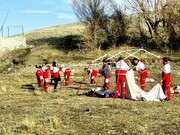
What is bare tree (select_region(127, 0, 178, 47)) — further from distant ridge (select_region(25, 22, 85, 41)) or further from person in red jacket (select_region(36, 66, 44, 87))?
person in red jacket (select_region(36, 66, 44, 87))

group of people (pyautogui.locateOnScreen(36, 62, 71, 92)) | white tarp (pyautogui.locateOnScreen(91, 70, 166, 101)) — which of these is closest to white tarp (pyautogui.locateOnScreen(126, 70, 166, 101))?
white tarp (pyautogui.locateOnScreen(91, 70, 166, 101))

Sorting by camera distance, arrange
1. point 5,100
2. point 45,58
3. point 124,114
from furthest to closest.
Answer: point 45,58, point 5,100, point 124,114

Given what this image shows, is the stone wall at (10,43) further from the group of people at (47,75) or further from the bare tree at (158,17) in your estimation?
the group of people at (47,75)

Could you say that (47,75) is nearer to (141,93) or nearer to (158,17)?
(141,93)

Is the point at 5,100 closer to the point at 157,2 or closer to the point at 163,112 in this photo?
the point at 163,112


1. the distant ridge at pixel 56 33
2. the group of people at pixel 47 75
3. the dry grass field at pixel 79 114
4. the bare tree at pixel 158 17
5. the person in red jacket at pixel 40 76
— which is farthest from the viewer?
the distant ridge at pixel 56 33

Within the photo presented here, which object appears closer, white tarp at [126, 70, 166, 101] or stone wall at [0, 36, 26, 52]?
white tarp at [126, 70, 166, 101]

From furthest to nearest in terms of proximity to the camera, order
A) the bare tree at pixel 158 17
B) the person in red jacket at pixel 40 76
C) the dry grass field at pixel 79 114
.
→ the bare tree at pixel 158 17, the person in red jacket at pixel 40 76, the dry grass field at pixel 79 114

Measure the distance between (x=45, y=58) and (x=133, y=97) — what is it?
28.5 m

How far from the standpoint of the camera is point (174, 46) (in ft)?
158

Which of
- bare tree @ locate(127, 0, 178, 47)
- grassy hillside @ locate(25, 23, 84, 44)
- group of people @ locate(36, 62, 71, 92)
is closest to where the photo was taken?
group of people @ locate(36, 62, 71, 92)

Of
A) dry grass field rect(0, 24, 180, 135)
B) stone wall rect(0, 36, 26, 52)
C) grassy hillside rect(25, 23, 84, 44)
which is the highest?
grassy hillside rect(25, 23, 84, 44)

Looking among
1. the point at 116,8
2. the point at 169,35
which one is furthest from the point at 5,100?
the point at 116,8

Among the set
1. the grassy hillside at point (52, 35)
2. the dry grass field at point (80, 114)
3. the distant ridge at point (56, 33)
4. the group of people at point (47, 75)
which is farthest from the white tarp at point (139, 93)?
the grassy hillside at point (52, 35)
